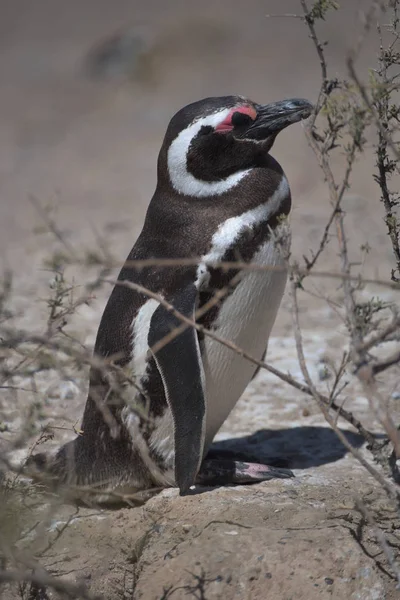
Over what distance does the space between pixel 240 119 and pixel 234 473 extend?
1.35m

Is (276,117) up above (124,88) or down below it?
below

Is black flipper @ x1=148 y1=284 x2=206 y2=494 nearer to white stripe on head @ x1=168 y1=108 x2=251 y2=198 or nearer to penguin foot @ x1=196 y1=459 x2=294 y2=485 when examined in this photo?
penguin foot @ x1=196 y1=459 x2=294 y2=485

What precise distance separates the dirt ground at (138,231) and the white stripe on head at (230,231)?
12.9 inches

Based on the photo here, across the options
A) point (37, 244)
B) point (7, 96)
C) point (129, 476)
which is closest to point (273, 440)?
point (129, 476)

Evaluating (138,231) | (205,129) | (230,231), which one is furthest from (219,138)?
(138,231)

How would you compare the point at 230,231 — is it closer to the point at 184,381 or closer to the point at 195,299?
the point at 195,299

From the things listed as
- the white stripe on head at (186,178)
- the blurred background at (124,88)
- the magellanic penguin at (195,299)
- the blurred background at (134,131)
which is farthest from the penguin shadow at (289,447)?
the blurred background at (124,88)

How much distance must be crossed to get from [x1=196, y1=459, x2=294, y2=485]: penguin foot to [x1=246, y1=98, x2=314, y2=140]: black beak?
1.27 m

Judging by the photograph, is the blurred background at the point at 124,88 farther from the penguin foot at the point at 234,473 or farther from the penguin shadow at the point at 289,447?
the penguin foot at the point at 234,473

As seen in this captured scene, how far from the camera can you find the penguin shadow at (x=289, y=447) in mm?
3932

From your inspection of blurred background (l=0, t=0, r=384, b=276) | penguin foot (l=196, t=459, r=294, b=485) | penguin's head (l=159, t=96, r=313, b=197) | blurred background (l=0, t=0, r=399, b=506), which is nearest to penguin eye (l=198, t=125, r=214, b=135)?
penguin's head (l=159, t=96, r=313, b=197)

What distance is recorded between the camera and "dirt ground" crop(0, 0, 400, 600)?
2877 millimetres

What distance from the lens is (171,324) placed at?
10.7 ft

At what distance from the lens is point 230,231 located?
336cm
